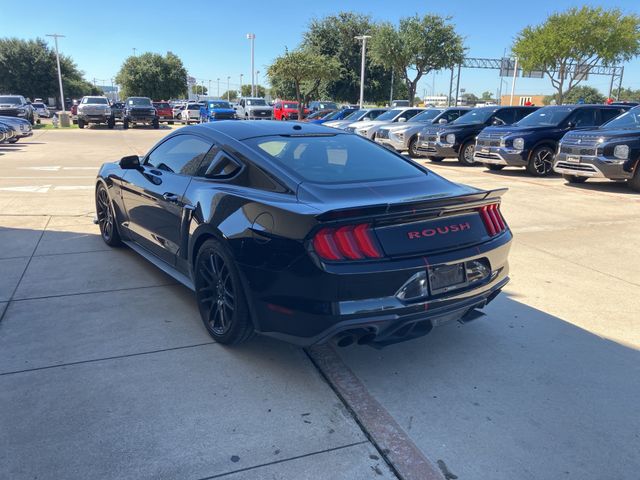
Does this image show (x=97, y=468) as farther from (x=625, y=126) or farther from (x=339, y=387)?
(x=625, y=126)

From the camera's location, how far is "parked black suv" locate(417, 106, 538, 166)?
1502cm

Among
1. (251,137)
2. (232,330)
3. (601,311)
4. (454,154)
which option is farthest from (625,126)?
(232,330)

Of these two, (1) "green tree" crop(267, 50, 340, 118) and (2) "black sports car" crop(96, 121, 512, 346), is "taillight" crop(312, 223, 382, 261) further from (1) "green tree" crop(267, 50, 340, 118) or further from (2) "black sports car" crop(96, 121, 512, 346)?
(1) "green tree" crop(267, 50, 340, 118)

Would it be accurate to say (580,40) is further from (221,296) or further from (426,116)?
(221,296)

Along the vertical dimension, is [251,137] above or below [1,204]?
above

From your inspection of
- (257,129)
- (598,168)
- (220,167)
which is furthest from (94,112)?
(220,167)

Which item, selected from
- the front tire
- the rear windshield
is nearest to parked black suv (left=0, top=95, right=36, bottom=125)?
the rear windshield

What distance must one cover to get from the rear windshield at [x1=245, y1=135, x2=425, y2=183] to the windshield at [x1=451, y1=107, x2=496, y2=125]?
1197cm

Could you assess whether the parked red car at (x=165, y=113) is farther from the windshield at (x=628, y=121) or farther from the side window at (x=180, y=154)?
the side window at (x=180, y=154)

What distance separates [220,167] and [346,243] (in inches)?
55.7

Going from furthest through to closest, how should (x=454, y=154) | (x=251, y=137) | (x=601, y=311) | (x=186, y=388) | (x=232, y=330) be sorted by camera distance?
(x=454, y=154), (x=601, y=311), (x=251, y=137), (x=232, y=330), (x=186, y=388)

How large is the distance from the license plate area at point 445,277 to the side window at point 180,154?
2017mm

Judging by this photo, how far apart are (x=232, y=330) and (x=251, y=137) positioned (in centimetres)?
143

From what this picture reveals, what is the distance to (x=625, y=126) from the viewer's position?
10.6 metres
